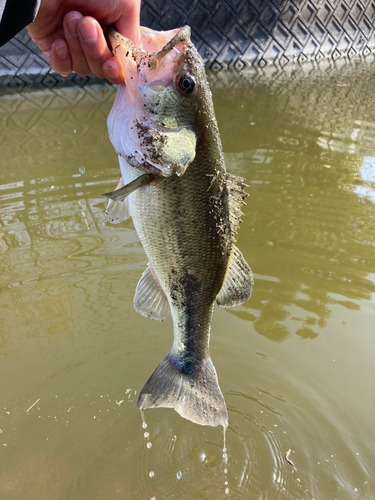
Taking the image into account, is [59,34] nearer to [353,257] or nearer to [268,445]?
[268,445]

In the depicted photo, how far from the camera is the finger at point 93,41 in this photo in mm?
1629

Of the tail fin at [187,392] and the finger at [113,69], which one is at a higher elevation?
the finger at [113,69]

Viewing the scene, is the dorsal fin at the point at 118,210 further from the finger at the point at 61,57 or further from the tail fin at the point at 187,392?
the tail fin at the point at 187,392

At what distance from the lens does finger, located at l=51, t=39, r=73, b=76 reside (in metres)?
1.76

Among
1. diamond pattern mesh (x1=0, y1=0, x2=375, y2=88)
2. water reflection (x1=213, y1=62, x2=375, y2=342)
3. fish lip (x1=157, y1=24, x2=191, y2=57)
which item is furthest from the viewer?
diamond pattern mesh (x1=0, y1=0, x2=375, y2=88)

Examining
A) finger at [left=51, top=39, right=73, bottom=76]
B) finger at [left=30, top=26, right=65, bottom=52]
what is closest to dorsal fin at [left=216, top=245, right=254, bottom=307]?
finger at [left=51, top=39, right=73, bottom=76]

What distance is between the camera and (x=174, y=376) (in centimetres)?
208

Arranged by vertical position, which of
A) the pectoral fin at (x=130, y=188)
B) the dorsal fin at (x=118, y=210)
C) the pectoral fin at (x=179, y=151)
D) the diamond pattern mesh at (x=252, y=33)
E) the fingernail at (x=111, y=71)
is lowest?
the dorsal fin at (x=118, y=210)

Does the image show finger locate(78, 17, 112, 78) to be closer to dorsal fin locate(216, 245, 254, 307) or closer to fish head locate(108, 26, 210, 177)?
fish head locate(108, 26, 210, 177)

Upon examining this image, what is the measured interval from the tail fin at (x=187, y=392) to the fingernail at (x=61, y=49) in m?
1.48

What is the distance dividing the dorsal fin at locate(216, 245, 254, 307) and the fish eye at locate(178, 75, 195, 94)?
0.75 metres

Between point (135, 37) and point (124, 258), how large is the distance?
2.29 m

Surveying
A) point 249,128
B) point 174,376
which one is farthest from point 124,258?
point 249,128

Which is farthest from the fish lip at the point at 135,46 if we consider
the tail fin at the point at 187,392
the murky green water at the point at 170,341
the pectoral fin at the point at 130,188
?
the murky green water at the point at 170,341
